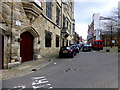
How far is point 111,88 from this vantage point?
3.92m

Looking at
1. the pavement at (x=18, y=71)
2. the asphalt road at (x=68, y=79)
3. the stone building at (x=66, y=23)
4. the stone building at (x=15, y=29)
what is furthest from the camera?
the stone building at (x=66, y=23)

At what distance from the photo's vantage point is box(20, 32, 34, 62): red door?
378 inches

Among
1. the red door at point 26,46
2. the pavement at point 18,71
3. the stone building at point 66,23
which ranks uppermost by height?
the stone building at point 66,23

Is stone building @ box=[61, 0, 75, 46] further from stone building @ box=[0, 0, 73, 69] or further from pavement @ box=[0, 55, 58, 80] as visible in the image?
pavement @ box=[0, 55, 58, 80]

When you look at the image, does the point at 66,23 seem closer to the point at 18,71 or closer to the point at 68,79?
the point at 18,71

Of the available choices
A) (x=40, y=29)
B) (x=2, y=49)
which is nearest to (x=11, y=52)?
(x=2, y=49)

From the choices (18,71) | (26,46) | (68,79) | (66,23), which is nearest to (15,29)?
(26,46)

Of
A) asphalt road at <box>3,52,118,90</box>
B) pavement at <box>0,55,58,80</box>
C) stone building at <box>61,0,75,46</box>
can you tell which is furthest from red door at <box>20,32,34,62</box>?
stone building at <box>61,0,75,46</box>

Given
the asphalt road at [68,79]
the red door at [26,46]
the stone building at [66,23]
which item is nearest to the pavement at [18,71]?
the asphalt road at [68,79]

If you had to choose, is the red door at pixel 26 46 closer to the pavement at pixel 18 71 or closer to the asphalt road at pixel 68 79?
the pavement at pixel 18 71

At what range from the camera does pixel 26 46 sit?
1022 cm

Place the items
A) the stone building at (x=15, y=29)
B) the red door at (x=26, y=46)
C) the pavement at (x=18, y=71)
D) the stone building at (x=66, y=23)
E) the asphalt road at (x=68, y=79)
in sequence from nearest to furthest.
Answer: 1. the asphalt road at (x=68, y=79)
2. the pavement at (x=18, y=71)
3. the stone building at (x=15, y=29)
4. the red door at (x=26, y=46)
5. the stone building at (x=66, y=23)

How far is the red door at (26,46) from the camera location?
31.5 ft

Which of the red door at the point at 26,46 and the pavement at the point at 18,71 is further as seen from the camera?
the red door at the point at 26,46
